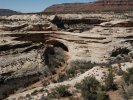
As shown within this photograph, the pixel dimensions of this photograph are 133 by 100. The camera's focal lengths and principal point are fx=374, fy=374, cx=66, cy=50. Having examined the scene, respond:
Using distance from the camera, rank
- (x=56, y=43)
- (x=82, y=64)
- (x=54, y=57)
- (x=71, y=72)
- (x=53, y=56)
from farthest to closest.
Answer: (x=56, y=43), (x=53, y=56), (x=54, y=57), (x=82, y=64), (x=71, y=72)

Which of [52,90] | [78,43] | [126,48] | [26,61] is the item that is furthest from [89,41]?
[52,90]

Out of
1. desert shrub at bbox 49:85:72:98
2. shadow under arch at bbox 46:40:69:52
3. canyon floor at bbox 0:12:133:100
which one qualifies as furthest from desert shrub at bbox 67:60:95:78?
desert shrub at bbox 49:85:72:98

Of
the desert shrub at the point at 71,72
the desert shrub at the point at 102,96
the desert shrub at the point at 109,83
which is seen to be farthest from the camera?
the desert shrub at the point at 71,72

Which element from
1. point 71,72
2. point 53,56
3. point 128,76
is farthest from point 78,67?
point 128,76

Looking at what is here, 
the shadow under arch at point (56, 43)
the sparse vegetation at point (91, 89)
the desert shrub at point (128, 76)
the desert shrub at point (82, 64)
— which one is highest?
the desert shrub at point (128, 76)

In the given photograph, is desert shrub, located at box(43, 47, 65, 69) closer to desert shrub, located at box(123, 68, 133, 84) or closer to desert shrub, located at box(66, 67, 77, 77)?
desert shrub, located at box(66, 67, 77, 77)

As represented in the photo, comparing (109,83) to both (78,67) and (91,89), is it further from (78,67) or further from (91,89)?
(78,67)

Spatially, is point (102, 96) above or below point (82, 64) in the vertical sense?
above

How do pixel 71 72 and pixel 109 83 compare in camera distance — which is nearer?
pixel 109 83

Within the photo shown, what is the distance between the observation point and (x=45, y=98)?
17.8m

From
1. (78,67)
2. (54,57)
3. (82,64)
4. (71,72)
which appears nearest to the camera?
(71,72)

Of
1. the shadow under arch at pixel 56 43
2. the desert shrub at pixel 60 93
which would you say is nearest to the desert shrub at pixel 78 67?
the shadow under arch at pixel 56 43

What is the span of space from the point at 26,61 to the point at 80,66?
13.3ft

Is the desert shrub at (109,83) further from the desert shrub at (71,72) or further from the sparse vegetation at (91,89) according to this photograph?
the desert shrub at (71,72)
